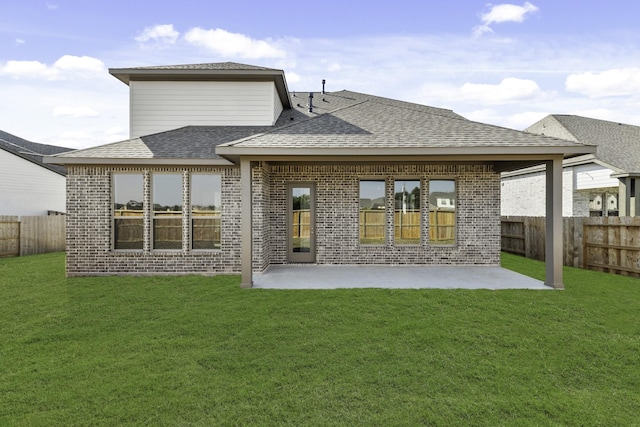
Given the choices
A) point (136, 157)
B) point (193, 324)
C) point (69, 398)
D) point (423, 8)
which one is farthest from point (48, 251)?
point (423, 8)

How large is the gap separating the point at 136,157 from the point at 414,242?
314 inches

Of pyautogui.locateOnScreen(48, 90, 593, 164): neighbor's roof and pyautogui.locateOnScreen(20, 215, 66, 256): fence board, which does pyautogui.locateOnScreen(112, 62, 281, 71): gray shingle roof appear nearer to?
pyautogui.locateOnScreen(48, 90, 593, 164): neighbor's roof

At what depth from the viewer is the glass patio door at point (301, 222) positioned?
10.8m

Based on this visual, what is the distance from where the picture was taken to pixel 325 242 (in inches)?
420

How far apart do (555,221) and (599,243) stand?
3.54 metres

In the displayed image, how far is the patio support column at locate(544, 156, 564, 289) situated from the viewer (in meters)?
7.71

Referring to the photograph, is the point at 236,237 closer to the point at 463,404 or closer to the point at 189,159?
the point at 189,159

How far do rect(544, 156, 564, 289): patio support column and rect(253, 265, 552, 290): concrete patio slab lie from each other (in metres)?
0.33

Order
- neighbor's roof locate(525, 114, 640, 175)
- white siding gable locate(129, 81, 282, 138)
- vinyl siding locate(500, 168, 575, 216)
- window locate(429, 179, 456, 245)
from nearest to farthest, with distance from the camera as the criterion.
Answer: window locate(429, 179, 456, 245), white siding gable locate(129, 81, 282, 138), neighbor's roof locate(525, 114, 640, 175), vinyl siding locate(500, 168, 575, 216)

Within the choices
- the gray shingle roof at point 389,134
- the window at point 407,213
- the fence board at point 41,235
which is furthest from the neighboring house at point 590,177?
the fence board at point 41,235

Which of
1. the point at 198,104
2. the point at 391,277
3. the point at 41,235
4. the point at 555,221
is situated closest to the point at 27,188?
the point at 41,235

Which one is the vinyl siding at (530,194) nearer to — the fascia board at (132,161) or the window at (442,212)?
the window at (442,212)

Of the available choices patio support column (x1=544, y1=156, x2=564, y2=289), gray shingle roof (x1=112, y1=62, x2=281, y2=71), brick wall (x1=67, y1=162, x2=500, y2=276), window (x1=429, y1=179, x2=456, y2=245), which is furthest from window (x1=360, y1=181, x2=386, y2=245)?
gray shingle roof (x1=112, y1=62, x2=281, y2=71)

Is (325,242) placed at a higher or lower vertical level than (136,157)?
lower
